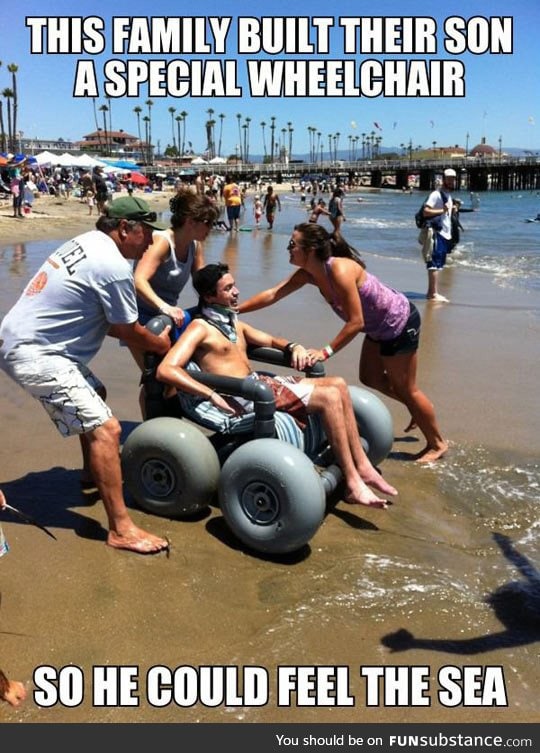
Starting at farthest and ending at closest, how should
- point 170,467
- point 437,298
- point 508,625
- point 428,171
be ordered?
point 428,171
point 437,298
point 170,467
point 508,625

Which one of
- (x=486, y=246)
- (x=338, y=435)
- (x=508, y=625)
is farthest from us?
(x=486, y=246)

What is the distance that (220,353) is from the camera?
4.12 m

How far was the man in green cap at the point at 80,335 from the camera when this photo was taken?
3.49 meters

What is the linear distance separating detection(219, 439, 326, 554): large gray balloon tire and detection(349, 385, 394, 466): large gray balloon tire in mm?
922

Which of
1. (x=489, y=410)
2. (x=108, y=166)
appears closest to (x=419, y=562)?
(x=489, y=410)

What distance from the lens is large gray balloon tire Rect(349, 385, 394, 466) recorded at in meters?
4.43

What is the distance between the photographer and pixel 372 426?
14.5ft

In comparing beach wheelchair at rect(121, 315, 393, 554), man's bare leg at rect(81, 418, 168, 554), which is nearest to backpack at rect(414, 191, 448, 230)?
beach wheelchair at rect(121, 315, 393, 554)

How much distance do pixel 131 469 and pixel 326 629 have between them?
1.48m

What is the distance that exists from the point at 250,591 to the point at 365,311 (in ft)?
7.12

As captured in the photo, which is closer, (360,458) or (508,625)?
(508,625)

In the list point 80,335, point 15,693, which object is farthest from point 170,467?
point 15,693

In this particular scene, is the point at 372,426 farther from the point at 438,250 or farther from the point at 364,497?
the point at 438,250
